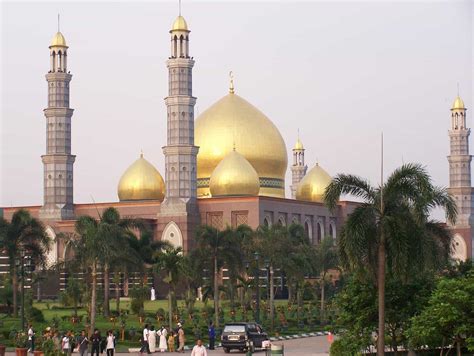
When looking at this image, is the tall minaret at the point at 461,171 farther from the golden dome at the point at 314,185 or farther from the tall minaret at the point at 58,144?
the tall minaret at the point at 58,144

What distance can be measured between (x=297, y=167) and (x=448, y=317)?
84.4 metres

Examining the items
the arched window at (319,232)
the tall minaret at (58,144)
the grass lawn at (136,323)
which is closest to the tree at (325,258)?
the grass lawn at (136,323)

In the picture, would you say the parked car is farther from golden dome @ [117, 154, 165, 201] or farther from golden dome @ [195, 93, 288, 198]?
Result: golden dome @ [195, 93, 288, 198]

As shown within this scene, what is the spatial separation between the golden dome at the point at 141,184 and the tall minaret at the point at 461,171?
3042 centimetres

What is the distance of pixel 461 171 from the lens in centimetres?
10912

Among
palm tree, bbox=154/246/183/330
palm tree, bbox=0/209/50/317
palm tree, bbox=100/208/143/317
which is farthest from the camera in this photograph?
palm tree, bbox=0/209/50/317

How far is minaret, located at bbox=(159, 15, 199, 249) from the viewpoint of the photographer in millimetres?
81500

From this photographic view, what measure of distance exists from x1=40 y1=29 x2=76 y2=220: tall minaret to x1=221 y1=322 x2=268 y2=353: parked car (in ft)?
144

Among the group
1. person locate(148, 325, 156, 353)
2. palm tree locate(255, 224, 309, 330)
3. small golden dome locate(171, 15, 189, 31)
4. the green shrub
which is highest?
small golden dome locate(171, 15, 189, 31)

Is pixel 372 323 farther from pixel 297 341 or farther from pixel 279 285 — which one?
pixel 279 285

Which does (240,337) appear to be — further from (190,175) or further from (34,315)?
(190,175)

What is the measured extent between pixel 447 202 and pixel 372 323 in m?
4.27

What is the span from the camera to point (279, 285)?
81250 mm

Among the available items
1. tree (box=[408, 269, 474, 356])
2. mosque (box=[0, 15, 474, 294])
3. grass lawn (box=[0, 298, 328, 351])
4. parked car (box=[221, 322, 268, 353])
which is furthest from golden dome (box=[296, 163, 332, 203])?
A: tree (box=[408, 269, 474, 356])
